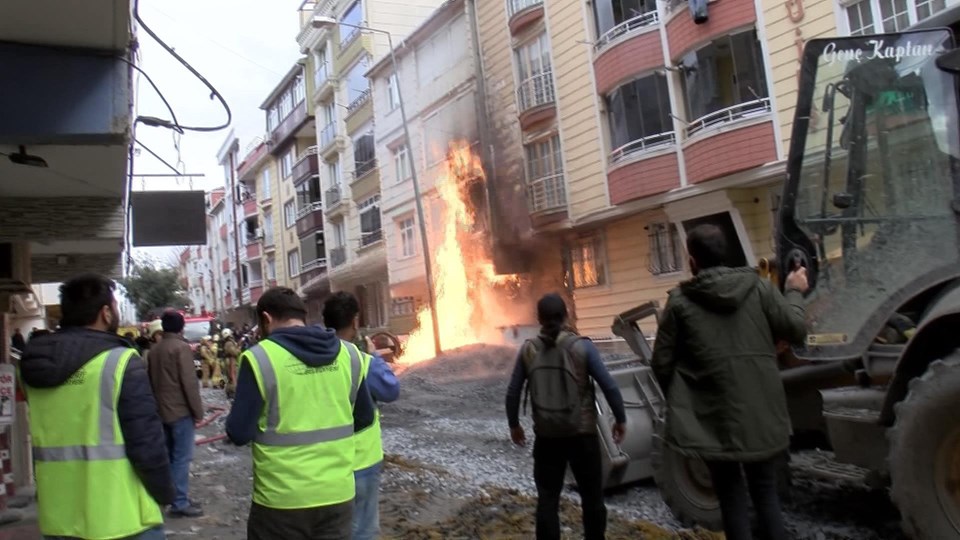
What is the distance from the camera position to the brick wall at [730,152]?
13.0 metres

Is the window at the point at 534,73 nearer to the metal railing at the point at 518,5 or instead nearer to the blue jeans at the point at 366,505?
the metal railing at the point at 518,5

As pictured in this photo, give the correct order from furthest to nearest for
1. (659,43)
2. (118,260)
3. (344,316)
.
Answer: (659,43), (118,260), (344,316)

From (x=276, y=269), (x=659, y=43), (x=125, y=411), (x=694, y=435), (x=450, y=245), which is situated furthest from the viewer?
(x=276, y=269)

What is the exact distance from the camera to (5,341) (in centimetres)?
1007

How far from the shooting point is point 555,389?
4266 millimetres

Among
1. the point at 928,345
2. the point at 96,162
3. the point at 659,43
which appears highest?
the point at 659,43

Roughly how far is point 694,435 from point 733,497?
346mm

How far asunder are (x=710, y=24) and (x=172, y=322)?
36.9ft

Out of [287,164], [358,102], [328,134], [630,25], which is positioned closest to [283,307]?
[630,25]

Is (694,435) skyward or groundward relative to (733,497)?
skyward

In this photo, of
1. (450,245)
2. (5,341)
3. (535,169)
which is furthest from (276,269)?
(5,341)

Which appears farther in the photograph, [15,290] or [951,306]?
[15,290]

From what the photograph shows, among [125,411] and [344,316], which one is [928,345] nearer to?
[344,316]

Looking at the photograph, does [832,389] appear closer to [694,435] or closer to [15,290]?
[694,435]
